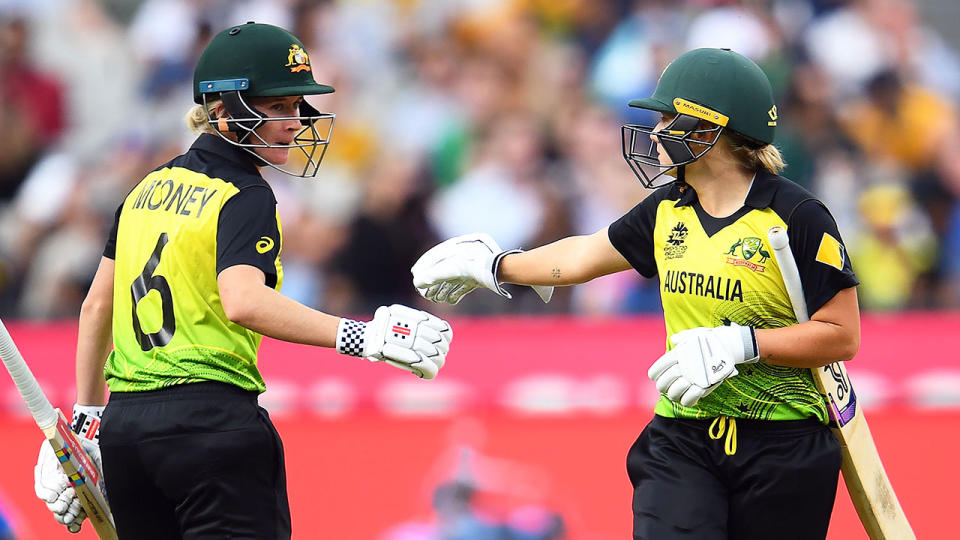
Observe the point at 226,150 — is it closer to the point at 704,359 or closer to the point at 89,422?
the point at 89,422

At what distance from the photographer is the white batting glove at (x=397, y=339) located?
12.9 ft

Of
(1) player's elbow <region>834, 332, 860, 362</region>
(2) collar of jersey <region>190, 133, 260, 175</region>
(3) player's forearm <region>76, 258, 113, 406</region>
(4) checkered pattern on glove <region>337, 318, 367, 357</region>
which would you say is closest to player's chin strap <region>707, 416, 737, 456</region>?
(1) player's elbow <region>834, 332, 860, 362</region>

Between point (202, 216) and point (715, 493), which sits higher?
point (202, 216)

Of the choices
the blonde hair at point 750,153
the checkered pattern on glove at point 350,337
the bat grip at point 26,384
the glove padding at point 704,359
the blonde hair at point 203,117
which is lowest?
the bat grip at point 26,384

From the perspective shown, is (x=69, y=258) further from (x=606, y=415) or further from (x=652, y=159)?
(x=652, y=159)

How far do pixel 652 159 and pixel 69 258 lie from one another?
227 inches

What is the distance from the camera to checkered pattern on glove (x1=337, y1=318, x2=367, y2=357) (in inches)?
153

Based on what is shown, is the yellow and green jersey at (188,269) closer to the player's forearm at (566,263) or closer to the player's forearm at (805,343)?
the player's forearm at (566,263)

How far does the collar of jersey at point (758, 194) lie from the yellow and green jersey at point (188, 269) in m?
1.30

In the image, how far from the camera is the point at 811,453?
13.7 feet

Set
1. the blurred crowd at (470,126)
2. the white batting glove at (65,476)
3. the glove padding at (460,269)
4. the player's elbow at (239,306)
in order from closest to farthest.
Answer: the player's elbow at (239,306), the white batting glove at (65,476), the glove padding at (460,269), the blurred crowd at (470,126)

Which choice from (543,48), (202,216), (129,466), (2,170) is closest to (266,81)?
(202,216)

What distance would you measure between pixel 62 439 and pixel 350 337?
43.4 inches

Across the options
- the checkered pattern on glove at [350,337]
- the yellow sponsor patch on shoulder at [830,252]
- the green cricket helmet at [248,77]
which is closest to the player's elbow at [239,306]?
the checkered pattern on glove at [350,337]
